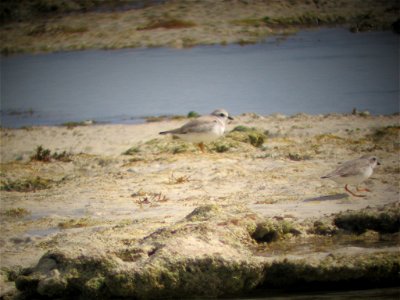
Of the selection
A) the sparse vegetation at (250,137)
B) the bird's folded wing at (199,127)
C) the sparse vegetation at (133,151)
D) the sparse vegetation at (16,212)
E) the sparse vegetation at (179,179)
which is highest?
the bird's folded wing at (199,127)

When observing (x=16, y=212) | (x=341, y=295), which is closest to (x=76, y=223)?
(x=16, y=212)

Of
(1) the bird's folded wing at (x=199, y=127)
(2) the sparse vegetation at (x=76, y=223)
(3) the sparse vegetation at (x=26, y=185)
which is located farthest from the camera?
(1) the bird's folded wing at (x=199, y=127)

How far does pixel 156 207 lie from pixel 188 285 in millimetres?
3011

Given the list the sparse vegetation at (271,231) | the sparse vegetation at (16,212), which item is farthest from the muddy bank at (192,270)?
the sparse vegetation at (16,212)

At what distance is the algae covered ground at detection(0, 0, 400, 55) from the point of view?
2819cm

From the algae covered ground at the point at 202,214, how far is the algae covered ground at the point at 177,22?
12026mm

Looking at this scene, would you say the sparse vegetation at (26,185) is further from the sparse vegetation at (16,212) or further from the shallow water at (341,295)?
the shallow water at (341,295)

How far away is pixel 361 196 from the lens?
9961 millimetres

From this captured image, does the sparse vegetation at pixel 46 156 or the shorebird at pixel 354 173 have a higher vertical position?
the shorebird at pixel 354 173

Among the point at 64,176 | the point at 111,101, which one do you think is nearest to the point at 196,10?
the point at 111,101

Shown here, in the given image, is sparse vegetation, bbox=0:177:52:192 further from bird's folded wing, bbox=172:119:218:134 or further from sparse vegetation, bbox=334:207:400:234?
sparse vegetation, bbox=334:207:400:234

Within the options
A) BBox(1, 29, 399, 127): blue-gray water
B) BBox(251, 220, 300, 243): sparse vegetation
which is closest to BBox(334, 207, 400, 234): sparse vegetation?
BBox(251, 220, 300, 243): sparse vegetation

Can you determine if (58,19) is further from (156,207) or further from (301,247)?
(301,247)

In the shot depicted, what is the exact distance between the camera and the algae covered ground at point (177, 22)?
92.5 ft
